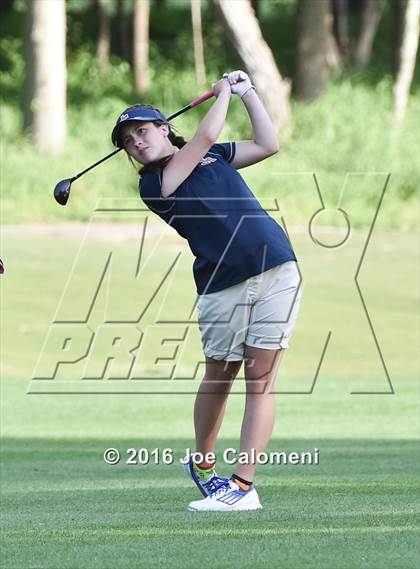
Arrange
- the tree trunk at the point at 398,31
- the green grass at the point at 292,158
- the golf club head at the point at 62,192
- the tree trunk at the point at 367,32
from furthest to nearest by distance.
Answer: the tree trunk at the point at 367,32, the tree trunk at the point at 398,31, the green grass at the point at 292,158, the golf club head at the point at 62,192

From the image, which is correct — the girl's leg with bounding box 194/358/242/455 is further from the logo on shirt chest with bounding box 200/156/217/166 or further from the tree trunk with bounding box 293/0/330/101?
the tree trunk with bounding box 293/0/330/101

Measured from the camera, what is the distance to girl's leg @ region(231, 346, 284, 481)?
6.07 meters

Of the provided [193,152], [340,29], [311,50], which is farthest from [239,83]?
[340,29]

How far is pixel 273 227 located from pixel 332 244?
16.2m

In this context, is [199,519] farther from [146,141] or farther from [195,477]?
[146,141]

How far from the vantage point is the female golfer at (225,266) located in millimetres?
5965

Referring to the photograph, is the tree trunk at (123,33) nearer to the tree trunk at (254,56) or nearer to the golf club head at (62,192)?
the tree trunk at (254,56)

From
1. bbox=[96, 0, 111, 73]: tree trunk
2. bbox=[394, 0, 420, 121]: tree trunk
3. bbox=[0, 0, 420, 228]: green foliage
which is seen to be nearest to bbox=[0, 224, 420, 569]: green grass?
bbox=[0, 0, 420, 228]: green foliage

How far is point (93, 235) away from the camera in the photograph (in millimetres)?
22969

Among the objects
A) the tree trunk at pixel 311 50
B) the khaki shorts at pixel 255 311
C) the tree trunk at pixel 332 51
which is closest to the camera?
the khaki shorts at pixel 255 311

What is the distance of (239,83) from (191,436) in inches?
191

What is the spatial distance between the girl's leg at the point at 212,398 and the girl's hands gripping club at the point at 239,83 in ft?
3.79

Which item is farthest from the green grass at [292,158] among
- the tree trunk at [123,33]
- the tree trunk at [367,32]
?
the tree trunk at [123,33]

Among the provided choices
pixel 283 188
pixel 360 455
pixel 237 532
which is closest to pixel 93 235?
pixel 283 188
